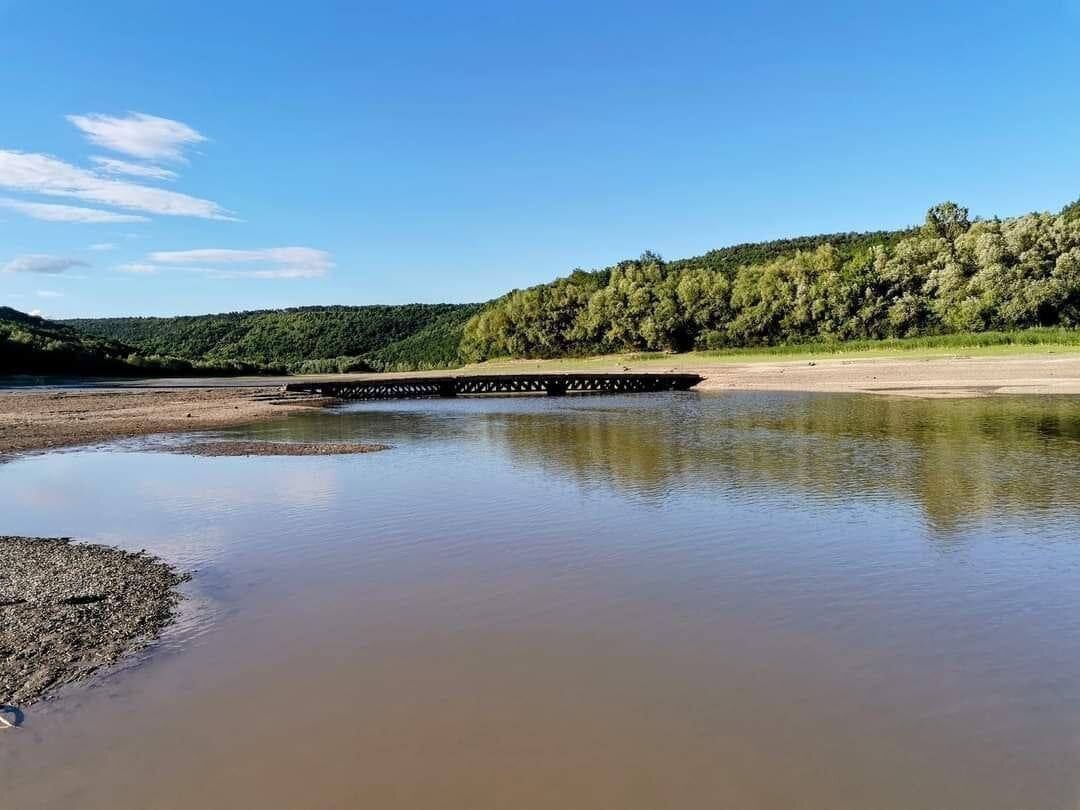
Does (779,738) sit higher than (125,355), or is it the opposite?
(125,355)

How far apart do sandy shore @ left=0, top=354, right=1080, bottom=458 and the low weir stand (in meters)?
3.32

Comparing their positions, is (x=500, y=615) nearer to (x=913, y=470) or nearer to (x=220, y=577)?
(x=220, y=577)

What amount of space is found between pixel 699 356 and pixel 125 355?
7821cm

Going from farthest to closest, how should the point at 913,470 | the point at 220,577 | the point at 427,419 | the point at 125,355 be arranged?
the point at 125,355 < the point at 427,419 < the point at 913,470 < the point at 220,577

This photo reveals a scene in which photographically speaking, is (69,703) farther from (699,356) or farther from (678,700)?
(699,356)

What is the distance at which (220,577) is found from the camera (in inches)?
457

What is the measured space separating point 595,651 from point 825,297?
9037 centimetres

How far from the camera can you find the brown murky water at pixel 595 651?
586 cm

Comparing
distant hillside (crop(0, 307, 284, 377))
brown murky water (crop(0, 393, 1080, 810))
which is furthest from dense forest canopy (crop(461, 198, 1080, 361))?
brown murky water (crop(0, 393, 1080, 810))

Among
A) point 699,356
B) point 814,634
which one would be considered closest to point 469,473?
point 814,634

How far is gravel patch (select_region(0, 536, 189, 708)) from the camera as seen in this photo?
801cm

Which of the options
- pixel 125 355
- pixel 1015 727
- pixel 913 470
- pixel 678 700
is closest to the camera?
pixel 1015 727

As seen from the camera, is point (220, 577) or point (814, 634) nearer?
point (814, 634)

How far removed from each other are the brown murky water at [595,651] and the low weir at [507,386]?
49.1 meters
